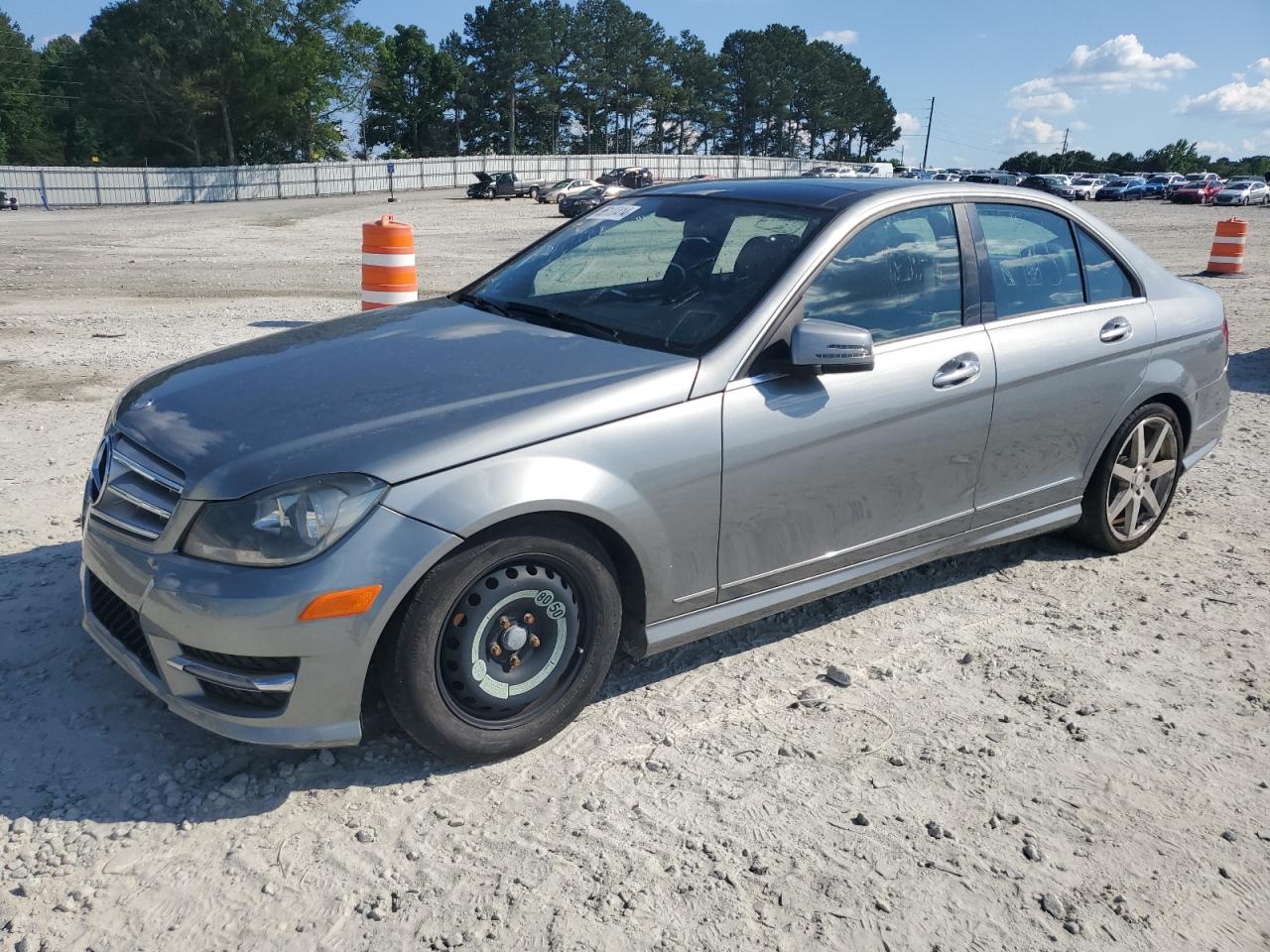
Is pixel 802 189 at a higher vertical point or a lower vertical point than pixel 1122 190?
lower

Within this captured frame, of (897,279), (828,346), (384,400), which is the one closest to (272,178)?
(897,279)

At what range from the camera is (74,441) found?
6.30 m

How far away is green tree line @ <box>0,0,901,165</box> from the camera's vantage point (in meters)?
70.5

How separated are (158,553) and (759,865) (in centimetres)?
184

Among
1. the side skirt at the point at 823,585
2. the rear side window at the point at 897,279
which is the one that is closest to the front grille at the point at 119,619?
the side skirt at the point at 823,585

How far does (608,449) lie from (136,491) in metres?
1.39

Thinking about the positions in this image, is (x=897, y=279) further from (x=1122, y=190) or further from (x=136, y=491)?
(x=1122, y=190)

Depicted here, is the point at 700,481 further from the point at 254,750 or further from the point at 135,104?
the point at 135,104

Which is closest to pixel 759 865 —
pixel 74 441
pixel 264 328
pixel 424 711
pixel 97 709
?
pixel 424 711

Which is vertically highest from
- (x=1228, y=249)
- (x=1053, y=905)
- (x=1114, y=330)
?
(x=1114, y=330)

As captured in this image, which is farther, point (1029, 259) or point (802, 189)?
point (1029, 259)

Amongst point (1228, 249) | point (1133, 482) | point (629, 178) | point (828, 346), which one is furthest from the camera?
point (629, 178)

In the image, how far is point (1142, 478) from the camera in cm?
500

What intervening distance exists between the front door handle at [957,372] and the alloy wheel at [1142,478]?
48.2 inches
